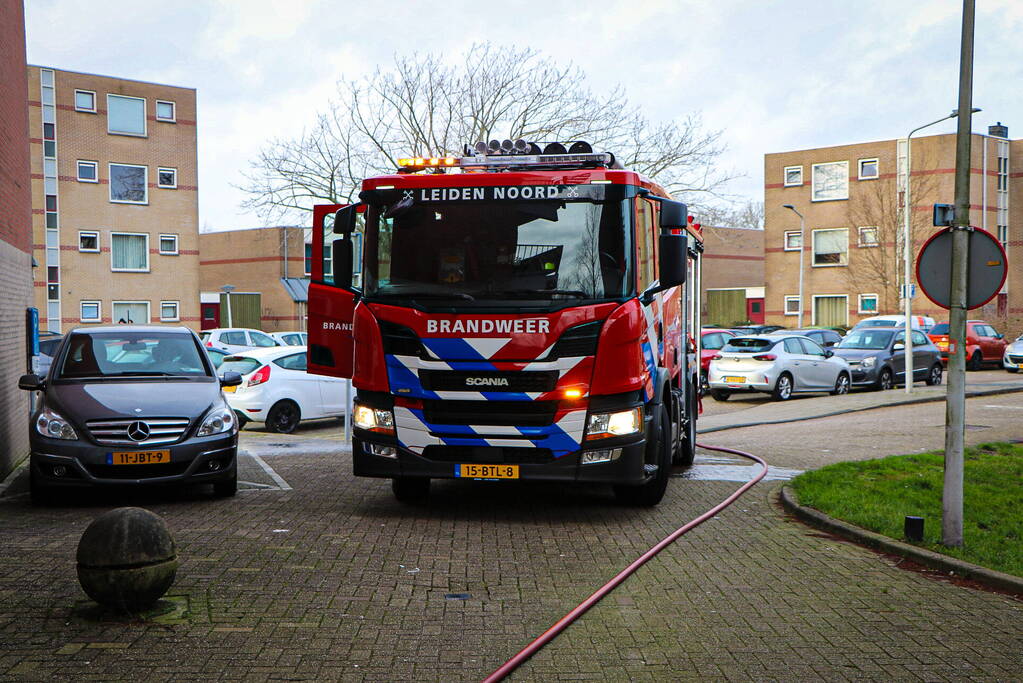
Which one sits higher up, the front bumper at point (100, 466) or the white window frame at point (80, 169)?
the white window frame at point (80, 169)

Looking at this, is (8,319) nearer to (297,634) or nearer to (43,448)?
(43,448)

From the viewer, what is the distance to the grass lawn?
25.3ft

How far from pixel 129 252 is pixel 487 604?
131 ft

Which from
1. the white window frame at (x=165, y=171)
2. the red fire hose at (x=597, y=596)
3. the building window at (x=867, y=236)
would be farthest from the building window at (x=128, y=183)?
the red fire hose at (x=597, y=596)

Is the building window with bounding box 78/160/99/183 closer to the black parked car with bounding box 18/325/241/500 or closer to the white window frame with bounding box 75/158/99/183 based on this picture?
the white window frame with bounding box 75/158/99/183

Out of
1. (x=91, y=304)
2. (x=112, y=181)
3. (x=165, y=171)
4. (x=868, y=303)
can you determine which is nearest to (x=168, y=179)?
(x=165, y=171)

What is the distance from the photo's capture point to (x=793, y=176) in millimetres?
54469

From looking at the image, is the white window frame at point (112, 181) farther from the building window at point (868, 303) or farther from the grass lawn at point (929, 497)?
the grass lawn at point (929, 497)

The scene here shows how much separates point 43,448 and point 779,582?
6.18m

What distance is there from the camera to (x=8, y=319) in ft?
42.0

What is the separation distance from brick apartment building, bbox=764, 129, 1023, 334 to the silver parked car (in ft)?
82.5

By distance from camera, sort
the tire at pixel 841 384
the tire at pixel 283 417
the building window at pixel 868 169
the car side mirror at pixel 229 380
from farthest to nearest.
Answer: the building window at pixel 868 169
the tire at pixel 841 384
the tire at pixel 283 417
the car side mirror at pixel 229 380

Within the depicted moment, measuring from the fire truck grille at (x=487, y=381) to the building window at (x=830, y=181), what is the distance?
156 feet

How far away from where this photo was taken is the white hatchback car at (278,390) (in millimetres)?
16750
